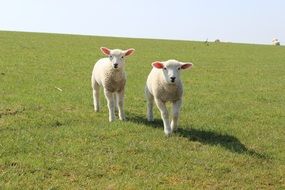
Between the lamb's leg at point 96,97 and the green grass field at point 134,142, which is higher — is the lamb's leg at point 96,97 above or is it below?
above

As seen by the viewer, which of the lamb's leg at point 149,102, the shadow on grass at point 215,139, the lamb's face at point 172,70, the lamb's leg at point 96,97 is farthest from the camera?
the lamb's leg at point 96,97

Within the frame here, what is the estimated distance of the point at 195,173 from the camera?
7828 millimetres

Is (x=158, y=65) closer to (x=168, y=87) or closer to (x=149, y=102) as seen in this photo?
(x=168, y=87)

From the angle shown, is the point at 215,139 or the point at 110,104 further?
the point at 110,104

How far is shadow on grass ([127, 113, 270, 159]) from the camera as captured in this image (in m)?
9.09

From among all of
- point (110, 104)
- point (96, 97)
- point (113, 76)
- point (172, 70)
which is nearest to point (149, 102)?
point (110, 104)

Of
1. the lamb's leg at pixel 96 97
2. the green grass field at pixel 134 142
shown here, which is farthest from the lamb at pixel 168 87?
the lamb's leg at pixel 96 97

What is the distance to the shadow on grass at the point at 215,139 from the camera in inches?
358

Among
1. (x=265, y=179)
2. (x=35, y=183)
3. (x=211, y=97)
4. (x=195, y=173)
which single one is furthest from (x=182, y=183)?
(x=211, y=97)

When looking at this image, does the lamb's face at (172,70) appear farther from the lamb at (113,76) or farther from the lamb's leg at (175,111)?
the lamb at (113,76)

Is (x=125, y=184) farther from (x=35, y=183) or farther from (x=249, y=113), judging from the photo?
(x=249, y=113)

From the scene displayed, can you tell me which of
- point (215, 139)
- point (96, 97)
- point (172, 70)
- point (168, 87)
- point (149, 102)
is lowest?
point (215, 139)

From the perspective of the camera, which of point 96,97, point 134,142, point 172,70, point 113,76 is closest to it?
point 134,142

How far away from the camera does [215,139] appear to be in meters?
9.84
